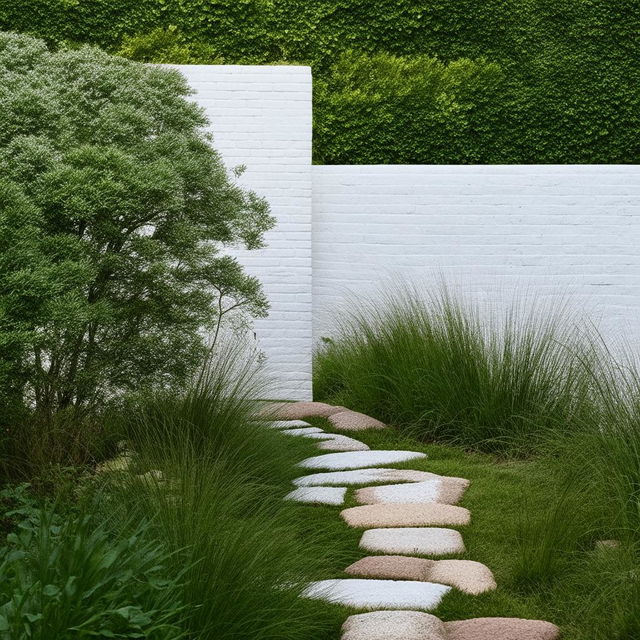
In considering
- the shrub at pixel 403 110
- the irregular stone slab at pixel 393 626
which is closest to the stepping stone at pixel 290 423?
the irregular stone slab at pixel 393 626

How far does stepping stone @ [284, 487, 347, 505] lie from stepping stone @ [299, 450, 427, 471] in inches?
15.2

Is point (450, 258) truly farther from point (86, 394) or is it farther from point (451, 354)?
point (86, 394)

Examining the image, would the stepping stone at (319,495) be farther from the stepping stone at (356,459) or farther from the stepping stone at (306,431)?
the stepping stone at (306,431)

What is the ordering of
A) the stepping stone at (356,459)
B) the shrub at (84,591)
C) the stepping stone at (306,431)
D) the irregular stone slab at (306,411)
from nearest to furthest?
the shrub at (84,591) → the stepping stone at (356,459) → the stepping stone at (306,431) → the irregular stone slab at (306,411)

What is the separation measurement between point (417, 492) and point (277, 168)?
3.48m

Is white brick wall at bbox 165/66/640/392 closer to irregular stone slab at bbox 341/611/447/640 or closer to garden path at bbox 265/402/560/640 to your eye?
garden path at bbox 265/402/560/640

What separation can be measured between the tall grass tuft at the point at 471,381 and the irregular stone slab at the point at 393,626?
80.6 inches

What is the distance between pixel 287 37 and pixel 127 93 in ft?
14.8

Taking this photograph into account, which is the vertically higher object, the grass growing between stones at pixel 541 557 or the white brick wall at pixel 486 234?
the white brick wall at pixel 486 234

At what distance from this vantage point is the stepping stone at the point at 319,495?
4.31m

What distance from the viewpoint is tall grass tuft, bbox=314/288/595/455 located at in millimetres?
5246

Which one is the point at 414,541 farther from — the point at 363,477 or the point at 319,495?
the point at 363,477

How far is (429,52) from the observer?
10.1m

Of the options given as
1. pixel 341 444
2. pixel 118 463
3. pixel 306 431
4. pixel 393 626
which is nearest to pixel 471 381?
pixel 341 444
